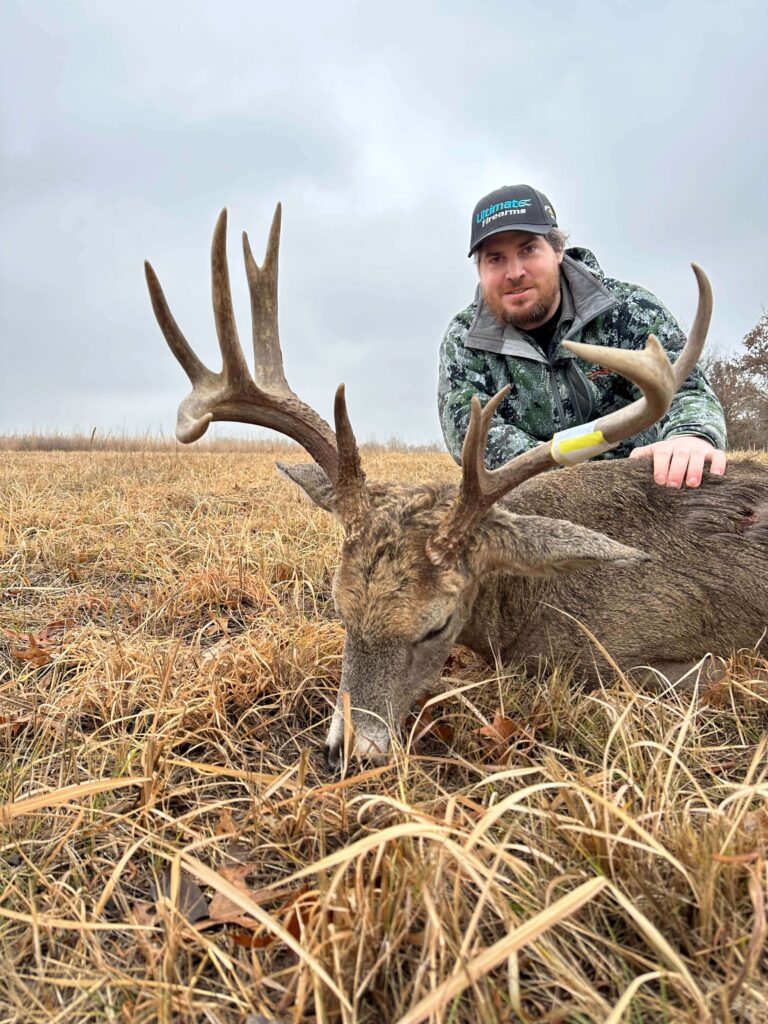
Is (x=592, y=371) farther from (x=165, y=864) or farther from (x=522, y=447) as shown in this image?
(x=165, y=864)

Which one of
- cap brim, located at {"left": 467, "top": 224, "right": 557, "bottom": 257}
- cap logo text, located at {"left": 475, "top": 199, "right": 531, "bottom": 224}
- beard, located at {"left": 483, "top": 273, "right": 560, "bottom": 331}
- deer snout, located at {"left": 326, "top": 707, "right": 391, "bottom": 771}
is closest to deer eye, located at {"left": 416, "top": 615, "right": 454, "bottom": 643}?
deer snout, located at {"left": 326, "top": 707, "right": 391, "bottom": 771}

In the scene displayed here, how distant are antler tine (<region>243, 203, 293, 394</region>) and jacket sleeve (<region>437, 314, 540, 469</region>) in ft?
6.97

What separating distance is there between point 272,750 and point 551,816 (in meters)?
1.23

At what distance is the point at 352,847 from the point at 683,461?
296 cm

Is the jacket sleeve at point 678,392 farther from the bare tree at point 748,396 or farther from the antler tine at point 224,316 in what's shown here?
the bare tree at point 748,396

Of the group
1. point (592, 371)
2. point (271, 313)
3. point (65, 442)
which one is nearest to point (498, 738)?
point (271, 313)

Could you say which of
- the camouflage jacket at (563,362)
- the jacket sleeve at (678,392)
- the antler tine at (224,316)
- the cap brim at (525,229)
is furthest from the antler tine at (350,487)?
the cap brim at (525,229)

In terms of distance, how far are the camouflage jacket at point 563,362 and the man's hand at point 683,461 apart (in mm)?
1367

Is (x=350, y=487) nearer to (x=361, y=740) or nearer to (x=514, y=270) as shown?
(x=361, y=740)

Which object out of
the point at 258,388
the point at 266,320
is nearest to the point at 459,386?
the point at 266,320

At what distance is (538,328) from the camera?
5879 millimetres

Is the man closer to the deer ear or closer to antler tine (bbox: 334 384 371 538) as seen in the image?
the deer ear

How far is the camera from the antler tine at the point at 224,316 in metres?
2.89

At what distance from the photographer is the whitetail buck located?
2.74 metres
